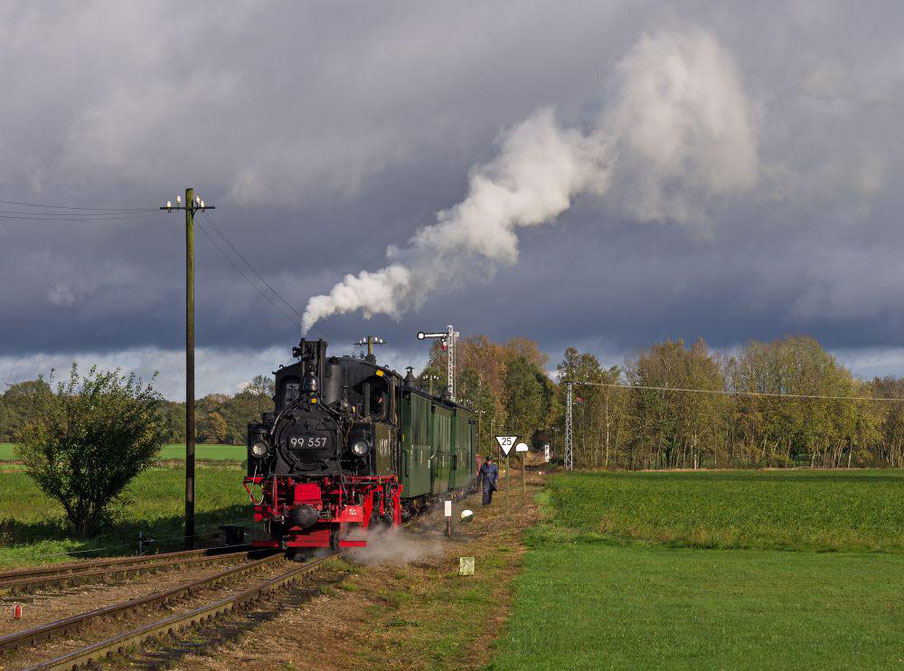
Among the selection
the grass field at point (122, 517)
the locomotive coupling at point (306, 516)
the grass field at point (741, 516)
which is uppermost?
the locomotive coupling at point (306, 516)

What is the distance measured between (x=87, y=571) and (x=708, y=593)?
11.8m

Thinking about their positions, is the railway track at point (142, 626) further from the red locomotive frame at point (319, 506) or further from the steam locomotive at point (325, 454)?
the steam locomotive at point (325, 454)

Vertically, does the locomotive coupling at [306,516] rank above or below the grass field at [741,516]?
above

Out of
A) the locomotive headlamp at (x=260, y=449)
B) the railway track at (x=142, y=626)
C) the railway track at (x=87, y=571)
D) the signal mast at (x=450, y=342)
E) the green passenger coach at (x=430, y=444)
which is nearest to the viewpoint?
the railway track at (x=142, y=626)

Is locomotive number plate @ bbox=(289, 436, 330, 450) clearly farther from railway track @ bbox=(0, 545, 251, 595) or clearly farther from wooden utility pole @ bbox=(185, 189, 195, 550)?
wooden utility pole @ bbox=(185, 189, 195, 550)

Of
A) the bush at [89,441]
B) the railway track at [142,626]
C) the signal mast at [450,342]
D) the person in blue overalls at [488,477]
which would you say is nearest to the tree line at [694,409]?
the signal mast at [450,342]

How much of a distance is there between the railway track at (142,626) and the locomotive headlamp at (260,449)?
125 inches

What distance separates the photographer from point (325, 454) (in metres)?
21.4

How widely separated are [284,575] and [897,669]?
10611 millimetres

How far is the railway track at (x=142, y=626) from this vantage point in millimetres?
10969

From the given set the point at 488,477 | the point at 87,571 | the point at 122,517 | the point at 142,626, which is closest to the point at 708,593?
the point at 142,626

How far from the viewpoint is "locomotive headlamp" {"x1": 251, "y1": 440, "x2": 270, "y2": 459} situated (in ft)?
70.6

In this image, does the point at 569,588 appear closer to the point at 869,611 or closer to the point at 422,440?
the point at 869,611

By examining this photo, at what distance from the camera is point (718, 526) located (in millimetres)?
34312
